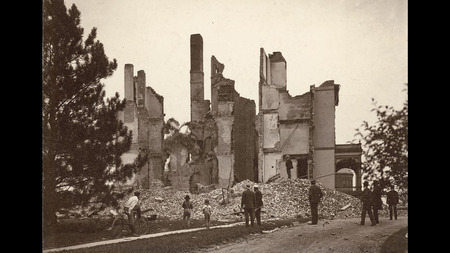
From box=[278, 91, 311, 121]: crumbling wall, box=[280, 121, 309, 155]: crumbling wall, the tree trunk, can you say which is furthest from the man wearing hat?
the tree trunk

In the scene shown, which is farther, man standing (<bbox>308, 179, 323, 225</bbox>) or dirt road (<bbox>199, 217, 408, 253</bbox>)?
man standing (<bbox>308, 179, 323, 225</bbox>)

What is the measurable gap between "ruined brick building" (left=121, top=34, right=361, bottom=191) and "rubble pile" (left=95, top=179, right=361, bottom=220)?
53 centimetres

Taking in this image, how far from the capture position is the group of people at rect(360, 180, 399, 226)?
8.73 metres

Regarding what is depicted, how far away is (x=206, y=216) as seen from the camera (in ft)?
38.3

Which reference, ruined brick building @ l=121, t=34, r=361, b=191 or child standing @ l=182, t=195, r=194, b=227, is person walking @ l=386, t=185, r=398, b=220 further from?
child standing @ l=182, t=195, r=194, b=227

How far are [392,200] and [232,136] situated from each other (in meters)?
11.3

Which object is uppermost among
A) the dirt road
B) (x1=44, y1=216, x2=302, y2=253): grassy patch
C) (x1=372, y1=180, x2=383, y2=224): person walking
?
(x1=372, y1=180, x2=383, y2=224): person walking

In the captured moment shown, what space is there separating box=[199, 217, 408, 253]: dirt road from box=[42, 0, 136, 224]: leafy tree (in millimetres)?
3491

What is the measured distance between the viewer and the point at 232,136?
65.0ft

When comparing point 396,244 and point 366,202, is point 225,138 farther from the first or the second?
point 396,244

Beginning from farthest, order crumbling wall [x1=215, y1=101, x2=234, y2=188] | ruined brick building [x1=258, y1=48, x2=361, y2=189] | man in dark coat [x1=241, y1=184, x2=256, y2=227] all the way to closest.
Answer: crumbling wall [x1=215, y1=101, x2=234, y2=188], ruined brick building [x1=258, y1=48, x2=361, y2=189], man in dark coat [x1=241, y1=184, x2=256, y2=227]

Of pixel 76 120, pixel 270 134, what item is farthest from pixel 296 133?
pixel 76 120

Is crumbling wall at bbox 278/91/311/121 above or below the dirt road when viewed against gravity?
above

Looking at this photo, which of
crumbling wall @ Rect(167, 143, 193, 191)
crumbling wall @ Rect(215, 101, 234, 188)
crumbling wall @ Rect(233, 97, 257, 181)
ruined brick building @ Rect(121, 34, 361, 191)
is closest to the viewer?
ruined brick building @ Rect(121, 34, 361, 191)
